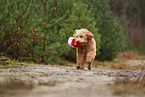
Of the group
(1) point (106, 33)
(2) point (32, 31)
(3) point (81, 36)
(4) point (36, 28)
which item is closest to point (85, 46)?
(3) point (81, 36)

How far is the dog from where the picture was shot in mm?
7965

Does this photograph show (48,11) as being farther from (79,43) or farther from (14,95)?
(14,95)

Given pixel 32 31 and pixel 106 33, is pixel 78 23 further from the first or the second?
pixel 32 31

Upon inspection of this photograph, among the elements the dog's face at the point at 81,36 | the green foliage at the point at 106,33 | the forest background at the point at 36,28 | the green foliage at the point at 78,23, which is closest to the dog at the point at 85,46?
the dog's face at the point at 81,36

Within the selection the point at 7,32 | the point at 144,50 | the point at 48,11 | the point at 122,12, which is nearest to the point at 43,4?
the point at 48,11

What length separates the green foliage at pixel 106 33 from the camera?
795 inches

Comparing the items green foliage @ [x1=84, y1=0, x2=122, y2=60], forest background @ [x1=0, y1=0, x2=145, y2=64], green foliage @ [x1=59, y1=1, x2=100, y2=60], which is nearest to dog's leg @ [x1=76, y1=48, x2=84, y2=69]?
forest background @ [x1=0, y1=0, x2=145, y2=64]

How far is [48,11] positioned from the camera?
12.3 metres

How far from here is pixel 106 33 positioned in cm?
2055

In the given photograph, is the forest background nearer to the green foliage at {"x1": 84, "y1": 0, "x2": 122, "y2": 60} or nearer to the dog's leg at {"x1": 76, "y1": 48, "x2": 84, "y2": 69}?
the dog's leg at {"x1": 76, "y1": 48, "x2": 84, "y2": 69}

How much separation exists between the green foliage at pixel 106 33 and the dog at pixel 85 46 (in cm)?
1175

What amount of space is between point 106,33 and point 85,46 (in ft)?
41.5

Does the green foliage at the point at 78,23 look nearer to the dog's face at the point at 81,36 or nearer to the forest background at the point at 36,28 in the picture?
the forest background at the point at 36,28

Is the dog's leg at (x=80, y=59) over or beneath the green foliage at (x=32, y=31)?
beneath
